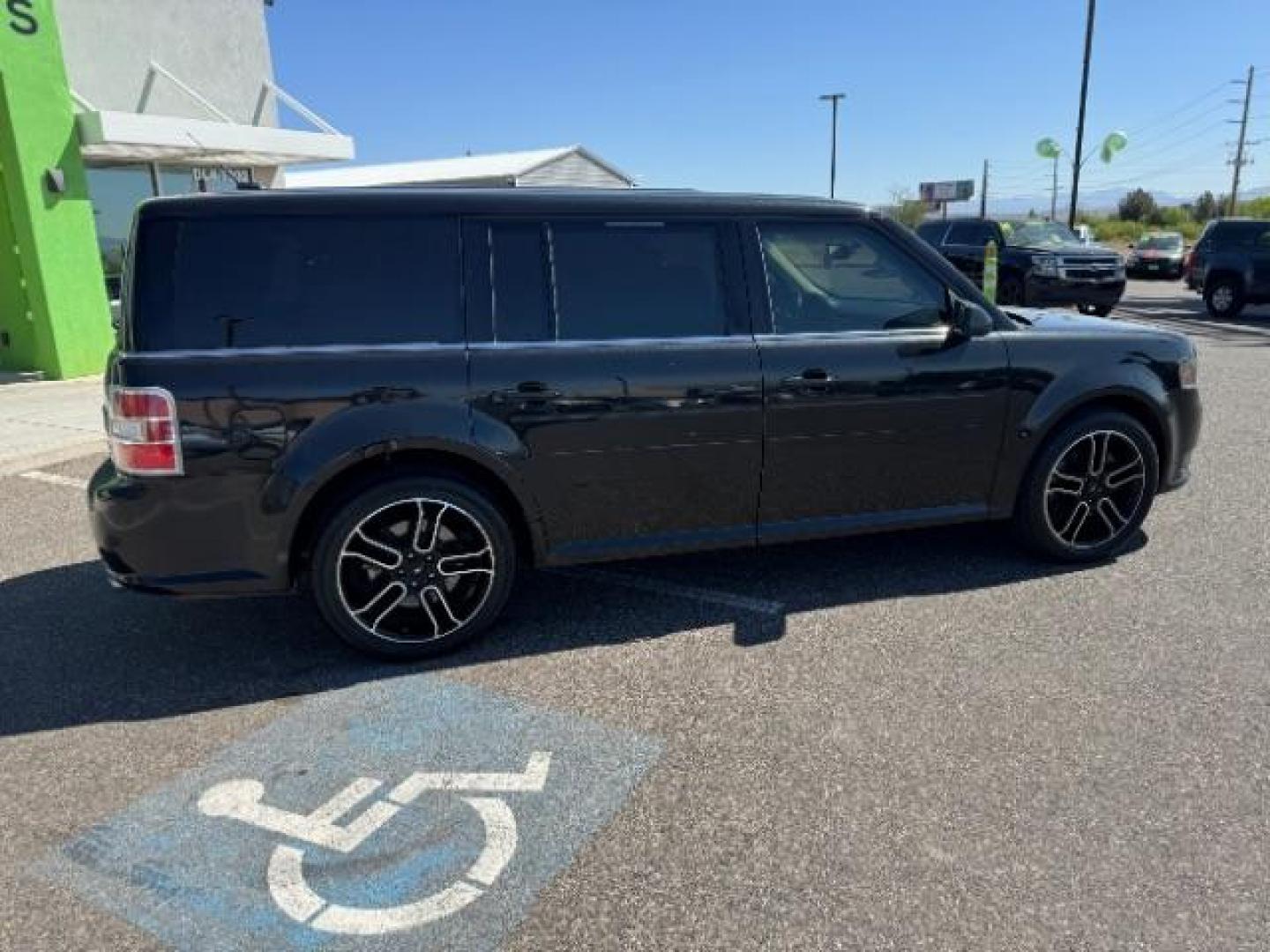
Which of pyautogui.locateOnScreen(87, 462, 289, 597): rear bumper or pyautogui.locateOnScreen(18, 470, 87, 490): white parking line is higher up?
pyautogui.locateOnScreen(87, 462, 289, 597): rear bumper

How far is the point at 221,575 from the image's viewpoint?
11.0 ft

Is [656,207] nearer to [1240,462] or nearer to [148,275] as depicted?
A: [148,275]

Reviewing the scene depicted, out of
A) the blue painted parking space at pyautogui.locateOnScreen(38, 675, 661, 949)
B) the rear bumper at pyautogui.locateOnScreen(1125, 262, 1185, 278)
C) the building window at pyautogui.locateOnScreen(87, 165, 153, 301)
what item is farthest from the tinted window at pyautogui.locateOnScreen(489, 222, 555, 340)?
the rear bumper at pyautogui.locateOnScreen(1125, 262, 1185, 278)

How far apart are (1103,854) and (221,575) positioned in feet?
10.1

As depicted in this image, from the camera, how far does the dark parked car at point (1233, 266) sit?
52.6ft

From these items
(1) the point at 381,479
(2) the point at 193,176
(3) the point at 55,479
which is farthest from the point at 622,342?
(2) the point at 193,176

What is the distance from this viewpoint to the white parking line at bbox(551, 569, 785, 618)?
4000 mm

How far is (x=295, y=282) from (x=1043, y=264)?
1494cm

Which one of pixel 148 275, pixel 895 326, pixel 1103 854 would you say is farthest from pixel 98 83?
pixel 1103 854

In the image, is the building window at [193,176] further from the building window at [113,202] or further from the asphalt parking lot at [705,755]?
the asphalt parking lot at [705,755]

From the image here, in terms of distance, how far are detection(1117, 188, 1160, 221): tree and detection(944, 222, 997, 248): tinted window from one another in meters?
49.7

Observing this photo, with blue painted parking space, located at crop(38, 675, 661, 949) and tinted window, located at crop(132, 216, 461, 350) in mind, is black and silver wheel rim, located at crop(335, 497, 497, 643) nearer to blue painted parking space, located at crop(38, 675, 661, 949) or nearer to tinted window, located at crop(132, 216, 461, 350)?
blue painted parking space, located at crop(38, 675, 661, 949)

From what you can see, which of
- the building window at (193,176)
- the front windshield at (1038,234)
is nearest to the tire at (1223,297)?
the front windshield at (1038,234)

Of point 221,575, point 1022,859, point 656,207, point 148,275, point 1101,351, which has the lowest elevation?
point 1022,859
